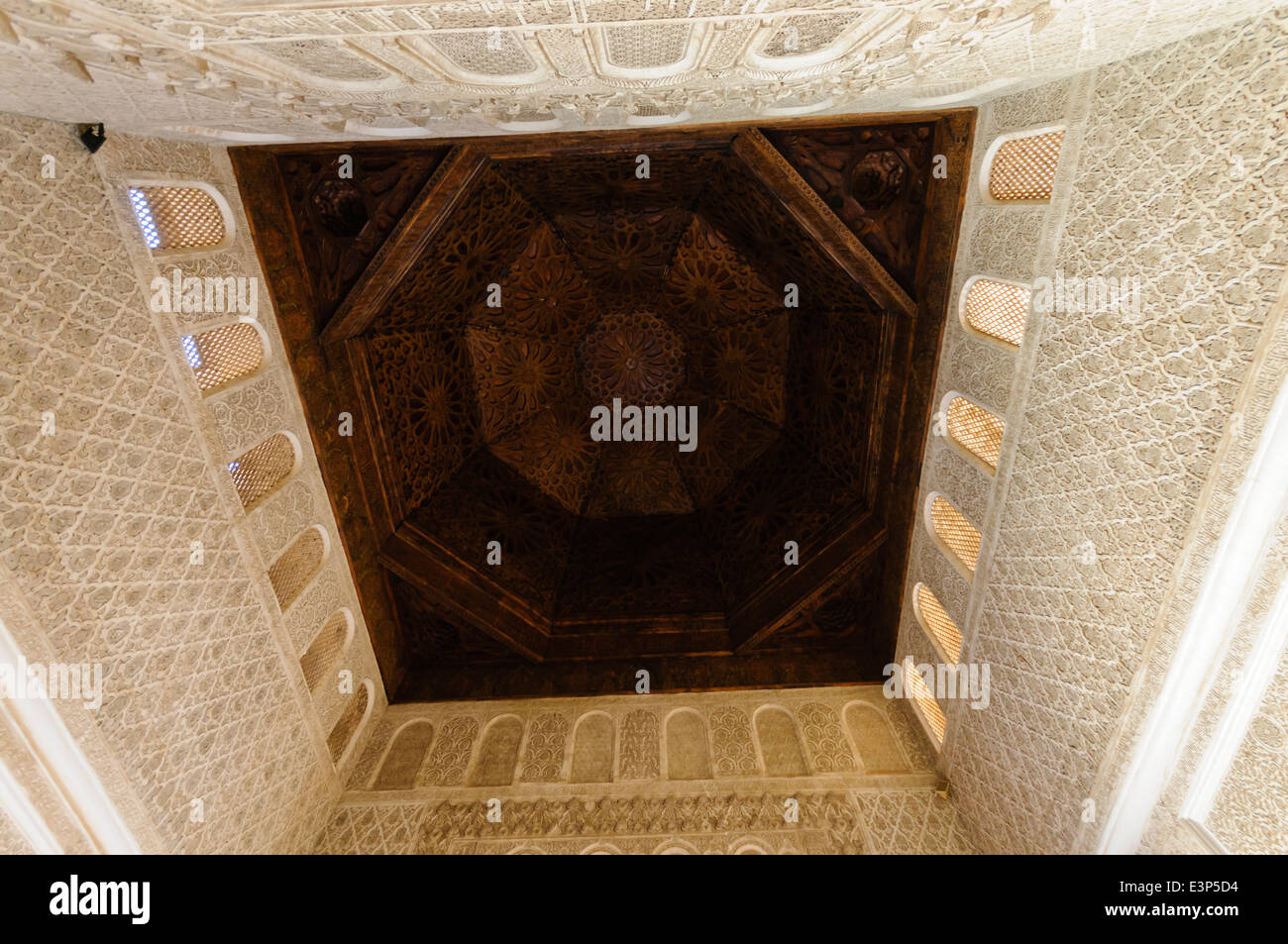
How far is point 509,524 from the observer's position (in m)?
5.13

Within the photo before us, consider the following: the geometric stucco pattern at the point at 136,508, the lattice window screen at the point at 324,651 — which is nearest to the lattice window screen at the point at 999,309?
the geometric stucco pattern at the point at 136,508

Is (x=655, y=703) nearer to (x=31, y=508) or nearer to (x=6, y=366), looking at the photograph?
(x=31, y=508)

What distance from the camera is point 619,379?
5.38m

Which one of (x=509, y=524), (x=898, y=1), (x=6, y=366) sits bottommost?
(x=509, y=524)

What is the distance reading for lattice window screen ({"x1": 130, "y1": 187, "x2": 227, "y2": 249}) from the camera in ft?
8.86

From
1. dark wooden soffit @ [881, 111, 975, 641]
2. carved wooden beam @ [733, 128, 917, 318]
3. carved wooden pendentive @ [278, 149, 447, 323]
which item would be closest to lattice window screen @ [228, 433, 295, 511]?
carved wooden pendentive @ [278, 149, 447, 323]

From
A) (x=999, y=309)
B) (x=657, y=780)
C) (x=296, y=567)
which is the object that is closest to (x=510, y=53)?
(x=999, y=309)

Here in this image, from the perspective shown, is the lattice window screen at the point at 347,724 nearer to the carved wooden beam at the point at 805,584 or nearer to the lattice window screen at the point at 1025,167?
the carved wooden beam at the point at 805,584

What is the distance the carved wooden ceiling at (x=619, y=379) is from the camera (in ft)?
11.5

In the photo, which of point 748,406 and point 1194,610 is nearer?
point 1194,610

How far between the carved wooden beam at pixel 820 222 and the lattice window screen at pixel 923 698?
2.56 metres
